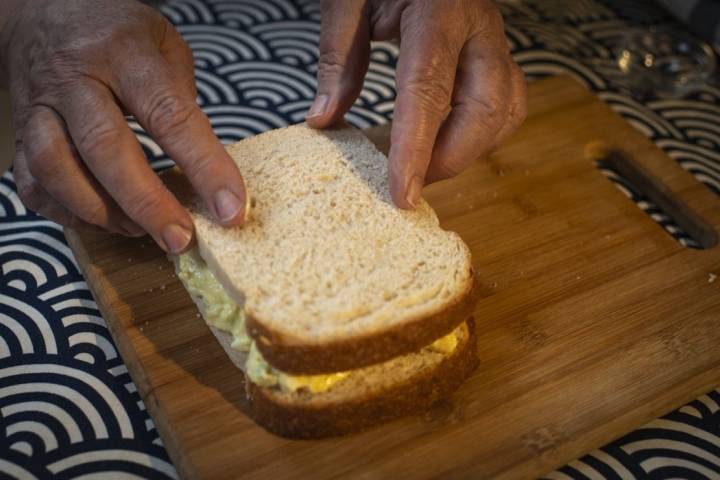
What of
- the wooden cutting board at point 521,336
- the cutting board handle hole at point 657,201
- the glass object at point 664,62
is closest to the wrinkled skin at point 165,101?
the wooden cutting board at point 521,336

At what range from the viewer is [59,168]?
207 cm

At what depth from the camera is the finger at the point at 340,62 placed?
8.33 ft

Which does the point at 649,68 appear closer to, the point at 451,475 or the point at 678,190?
the point at 678,190

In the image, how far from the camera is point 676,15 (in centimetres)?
378

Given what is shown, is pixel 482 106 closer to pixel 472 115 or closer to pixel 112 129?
Answer: pixel 472 115

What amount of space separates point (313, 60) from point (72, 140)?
175 cm

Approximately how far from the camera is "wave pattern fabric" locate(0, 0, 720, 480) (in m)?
2.05

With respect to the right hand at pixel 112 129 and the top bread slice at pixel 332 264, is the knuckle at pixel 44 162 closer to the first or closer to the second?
the right hand at pixel 112 129

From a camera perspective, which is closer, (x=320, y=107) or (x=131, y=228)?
(x=131, y=228)

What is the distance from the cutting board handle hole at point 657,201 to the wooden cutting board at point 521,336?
0.04 meters

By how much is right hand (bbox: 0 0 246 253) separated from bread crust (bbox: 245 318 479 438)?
0.57 metres

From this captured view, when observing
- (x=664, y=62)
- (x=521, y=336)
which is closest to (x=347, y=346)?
(x=521, y=336)

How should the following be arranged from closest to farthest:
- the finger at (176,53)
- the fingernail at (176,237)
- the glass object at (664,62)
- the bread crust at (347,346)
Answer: the bread crust at (347,346)
the fingernail at (176,237)
the finger at (176,53)
the glass object at (664,62)

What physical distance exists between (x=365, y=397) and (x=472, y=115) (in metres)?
1.02
